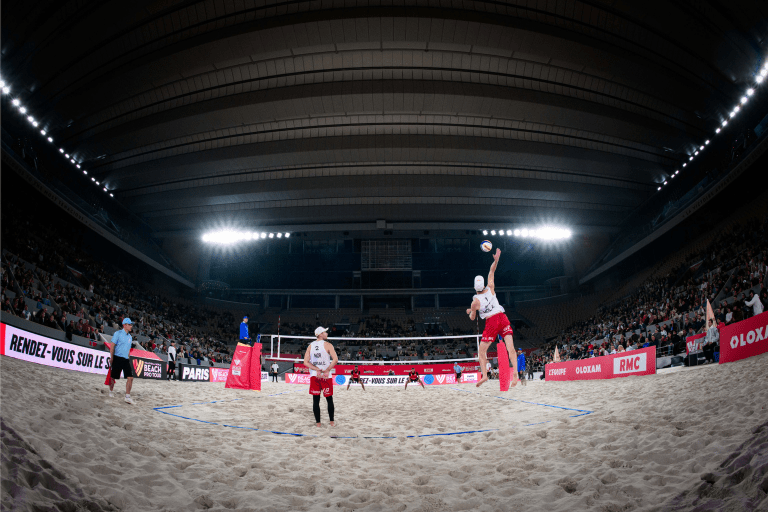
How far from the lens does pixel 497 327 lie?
8828 mm

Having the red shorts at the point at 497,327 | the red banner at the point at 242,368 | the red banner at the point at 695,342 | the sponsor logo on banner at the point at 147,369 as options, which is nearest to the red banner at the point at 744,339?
the red banner at the point at 695,342

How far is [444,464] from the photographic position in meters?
4.71

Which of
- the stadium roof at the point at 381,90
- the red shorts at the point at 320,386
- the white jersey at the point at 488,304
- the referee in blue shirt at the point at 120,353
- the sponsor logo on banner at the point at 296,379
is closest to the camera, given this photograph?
the red shorts at the point at 320,386

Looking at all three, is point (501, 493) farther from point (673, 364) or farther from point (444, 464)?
point (673, 364)

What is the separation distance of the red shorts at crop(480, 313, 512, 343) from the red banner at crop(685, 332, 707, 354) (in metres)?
9.98

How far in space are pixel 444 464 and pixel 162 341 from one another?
87.1 feet

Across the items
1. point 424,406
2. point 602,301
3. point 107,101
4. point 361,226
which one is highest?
point 107,101

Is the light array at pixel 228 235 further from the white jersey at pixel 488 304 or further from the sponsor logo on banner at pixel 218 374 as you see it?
the white jersey at pixel 488 304

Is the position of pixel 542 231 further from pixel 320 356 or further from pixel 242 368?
pixel 320 356

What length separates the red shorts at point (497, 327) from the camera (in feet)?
28.7

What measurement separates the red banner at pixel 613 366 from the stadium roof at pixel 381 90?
11982 mm

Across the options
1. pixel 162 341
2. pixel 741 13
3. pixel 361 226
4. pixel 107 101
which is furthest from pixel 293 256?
pixel 741 13

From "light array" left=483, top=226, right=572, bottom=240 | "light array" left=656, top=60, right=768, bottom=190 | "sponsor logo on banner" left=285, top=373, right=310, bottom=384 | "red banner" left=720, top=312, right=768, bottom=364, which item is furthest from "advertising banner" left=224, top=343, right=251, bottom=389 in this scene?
"light array" left=656, top=60, right=768, bottom=190

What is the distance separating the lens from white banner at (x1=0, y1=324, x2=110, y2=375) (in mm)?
11427
